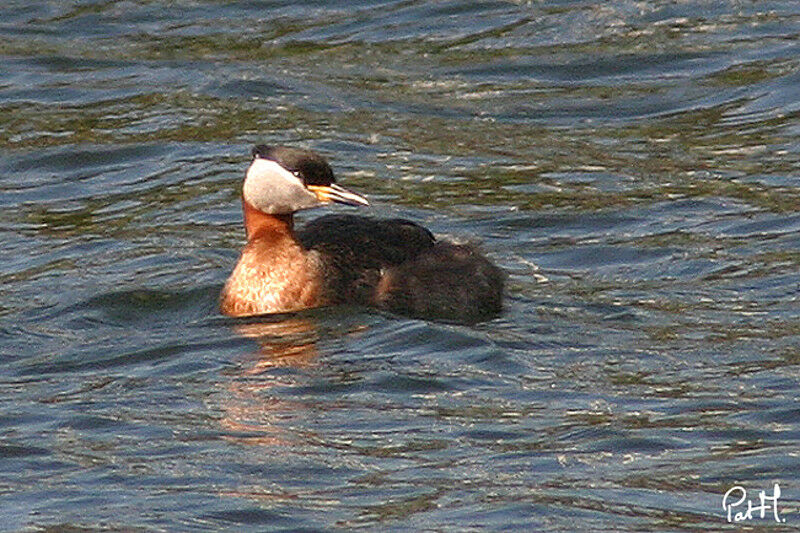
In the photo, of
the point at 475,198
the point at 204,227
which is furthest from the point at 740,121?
the point at 204,227

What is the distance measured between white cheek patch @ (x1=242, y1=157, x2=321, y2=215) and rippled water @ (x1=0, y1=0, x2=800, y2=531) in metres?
0.58

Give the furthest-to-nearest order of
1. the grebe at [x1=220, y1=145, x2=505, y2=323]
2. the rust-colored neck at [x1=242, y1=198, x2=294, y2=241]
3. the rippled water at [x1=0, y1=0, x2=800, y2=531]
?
the rust-colored neck at [x1=242, y1=198, x2=294, y2=241]
the grebe at [x1=220, y1=145, x2=505, y2=323]
the rippled water at [x1=0, y1=0, x2=800, y2=531]

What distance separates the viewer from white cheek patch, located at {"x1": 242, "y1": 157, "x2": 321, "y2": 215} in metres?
11.2

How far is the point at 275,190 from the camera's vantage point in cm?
1123

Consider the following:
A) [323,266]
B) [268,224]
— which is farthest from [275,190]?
[323,266]

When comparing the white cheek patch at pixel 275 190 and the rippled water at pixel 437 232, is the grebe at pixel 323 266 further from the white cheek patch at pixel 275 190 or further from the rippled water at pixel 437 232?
the rippled water at pixel 437 232

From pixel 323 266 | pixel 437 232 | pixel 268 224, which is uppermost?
pixel 268 224

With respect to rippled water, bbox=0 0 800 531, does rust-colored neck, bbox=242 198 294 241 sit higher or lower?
higher

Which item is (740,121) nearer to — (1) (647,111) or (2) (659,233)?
(1) (647,111)

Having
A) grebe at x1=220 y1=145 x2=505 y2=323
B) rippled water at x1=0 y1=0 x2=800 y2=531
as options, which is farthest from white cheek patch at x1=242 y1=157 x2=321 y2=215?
rippled water at x1=0 y1=0 x2=800 y2=531

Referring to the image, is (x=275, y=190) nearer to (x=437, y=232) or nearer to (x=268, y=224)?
(x=268, y=224)

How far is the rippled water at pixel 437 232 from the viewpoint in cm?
875

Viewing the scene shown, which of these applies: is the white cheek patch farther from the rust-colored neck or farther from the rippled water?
the rippled water

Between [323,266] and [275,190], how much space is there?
44 cm
